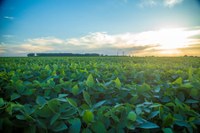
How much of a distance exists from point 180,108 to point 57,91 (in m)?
1.38

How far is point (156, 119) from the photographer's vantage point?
1641mm

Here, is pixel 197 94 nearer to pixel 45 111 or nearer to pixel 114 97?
pixel 114 97

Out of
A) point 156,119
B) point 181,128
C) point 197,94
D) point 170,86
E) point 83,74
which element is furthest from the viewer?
point 83,74

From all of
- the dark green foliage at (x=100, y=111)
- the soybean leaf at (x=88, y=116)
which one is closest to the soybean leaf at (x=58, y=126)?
the dark green foliage at (x=100, y=111)

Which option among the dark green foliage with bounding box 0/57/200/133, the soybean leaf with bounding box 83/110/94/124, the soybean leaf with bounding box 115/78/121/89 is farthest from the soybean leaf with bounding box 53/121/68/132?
the soybean leaf with bounding box 115/78/121/89

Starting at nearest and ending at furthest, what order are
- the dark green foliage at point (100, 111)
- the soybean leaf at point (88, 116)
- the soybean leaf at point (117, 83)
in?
1. the soybean leaf at point (88, 116)
2. the dark green foliage at point (100, 111)
3. the soybean leaf at point (117, 83)

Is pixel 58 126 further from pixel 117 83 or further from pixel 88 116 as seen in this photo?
pixel 117 83

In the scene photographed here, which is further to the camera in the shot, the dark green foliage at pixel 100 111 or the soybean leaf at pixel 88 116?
the dark green foliage at pixel 100 111

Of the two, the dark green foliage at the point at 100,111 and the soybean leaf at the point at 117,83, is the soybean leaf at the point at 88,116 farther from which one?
the soybean leaf at the point at 117,83

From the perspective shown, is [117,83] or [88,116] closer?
[88,116]

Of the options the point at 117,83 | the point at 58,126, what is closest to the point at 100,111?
the point at 58,126

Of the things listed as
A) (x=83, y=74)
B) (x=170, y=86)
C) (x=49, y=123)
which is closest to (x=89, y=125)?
(x=49, y=123)

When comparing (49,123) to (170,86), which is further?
(170,86)

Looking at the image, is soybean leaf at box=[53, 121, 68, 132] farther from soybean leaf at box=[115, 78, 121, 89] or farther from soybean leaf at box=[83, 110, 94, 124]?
soybean leaf at box=[115, 78, 121, 89]
